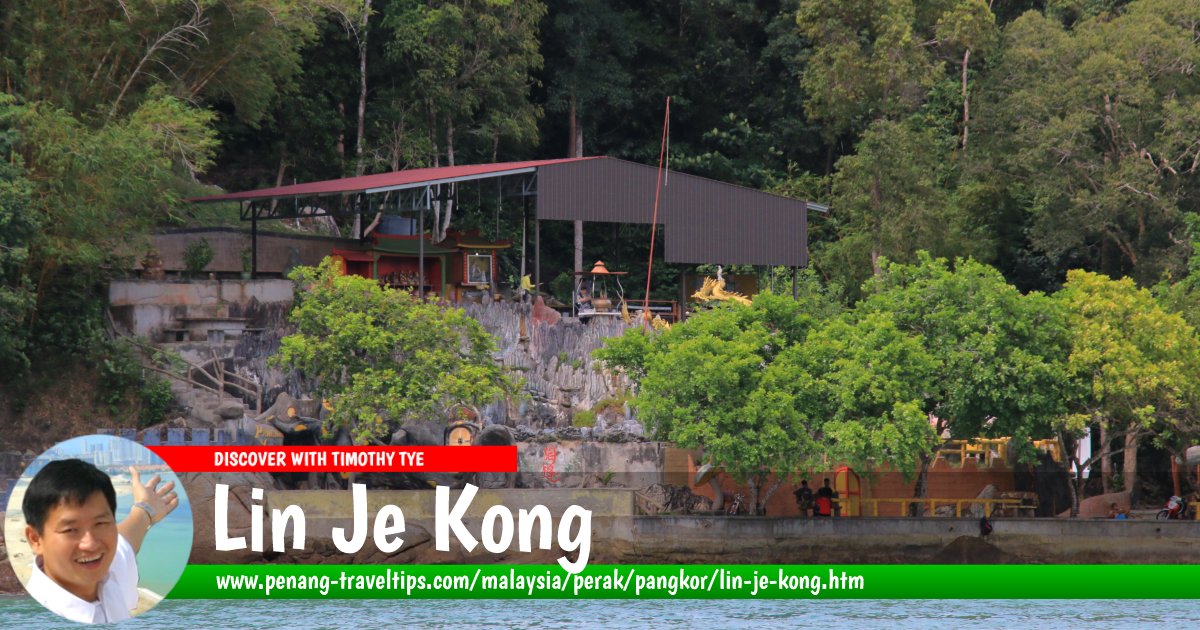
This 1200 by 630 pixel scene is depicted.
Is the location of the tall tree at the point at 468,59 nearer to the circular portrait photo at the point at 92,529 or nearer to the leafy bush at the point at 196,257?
the leafy bush at the point at 196,257

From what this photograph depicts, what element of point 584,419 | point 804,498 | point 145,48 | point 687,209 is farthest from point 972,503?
point 145,48

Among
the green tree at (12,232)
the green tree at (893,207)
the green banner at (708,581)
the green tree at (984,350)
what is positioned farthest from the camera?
the green tree at (893,207)

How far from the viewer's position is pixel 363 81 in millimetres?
45719

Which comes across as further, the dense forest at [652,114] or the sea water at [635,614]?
the dense forest at [652,114]

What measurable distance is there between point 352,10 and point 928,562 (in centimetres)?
1957

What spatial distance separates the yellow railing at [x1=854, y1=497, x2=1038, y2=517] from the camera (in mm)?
29359

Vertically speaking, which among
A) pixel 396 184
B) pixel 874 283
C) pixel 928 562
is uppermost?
pixel 396 184

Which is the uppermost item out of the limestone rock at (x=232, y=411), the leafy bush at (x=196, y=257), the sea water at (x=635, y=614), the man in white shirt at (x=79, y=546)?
the leafy bush at (x=196, y=257)

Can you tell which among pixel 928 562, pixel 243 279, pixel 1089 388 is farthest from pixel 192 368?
pixel 1089 388

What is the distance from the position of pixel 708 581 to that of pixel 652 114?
2691cm

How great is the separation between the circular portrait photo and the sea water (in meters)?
15.7

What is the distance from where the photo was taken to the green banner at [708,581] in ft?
77.4

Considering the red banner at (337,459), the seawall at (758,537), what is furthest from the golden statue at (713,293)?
the red banner at (337,459)

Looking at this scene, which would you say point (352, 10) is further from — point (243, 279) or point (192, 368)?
point (192, 368)
